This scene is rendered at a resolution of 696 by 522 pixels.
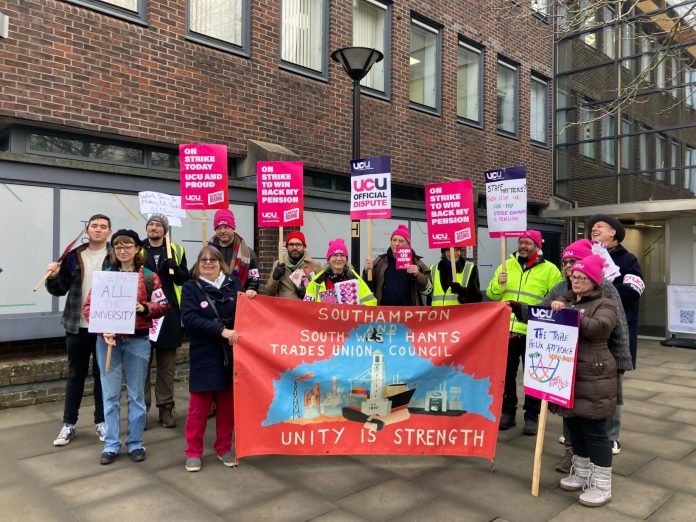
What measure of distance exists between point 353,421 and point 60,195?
4.40m

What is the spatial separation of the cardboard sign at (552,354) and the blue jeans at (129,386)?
310 centimetres

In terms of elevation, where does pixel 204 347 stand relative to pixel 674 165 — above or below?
below

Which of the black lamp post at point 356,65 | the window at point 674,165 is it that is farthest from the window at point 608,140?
the black lamp post at point 356,65

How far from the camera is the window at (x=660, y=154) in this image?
12.9m

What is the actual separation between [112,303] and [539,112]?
43.1ft

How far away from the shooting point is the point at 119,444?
4.71 m

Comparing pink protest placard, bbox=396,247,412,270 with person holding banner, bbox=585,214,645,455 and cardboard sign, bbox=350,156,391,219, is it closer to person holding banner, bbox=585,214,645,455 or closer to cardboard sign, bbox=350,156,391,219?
cardboard sign, bbox=350,156,391,219

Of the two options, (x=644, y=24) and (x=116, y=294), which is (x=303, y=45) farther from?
(x=644, y=24)

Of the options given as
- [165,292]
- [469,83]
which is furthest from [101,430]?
[469,83]

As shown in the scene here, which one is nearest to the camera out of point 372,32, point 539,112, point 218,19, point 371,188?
point 371,188

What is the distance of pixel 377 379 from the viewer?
458 centimetres

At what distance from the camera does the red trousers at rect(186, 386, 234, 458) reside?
14.7 feet

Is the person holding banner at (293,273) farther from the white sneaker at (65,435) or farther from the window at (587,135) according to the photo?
the window at (587,135)

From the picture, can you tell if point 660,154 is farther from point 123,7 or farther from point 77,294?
point 77,294
